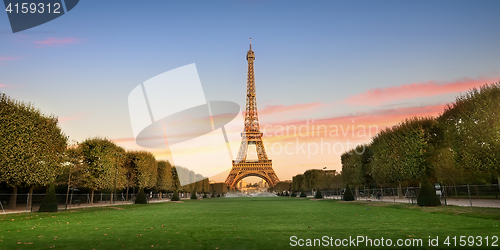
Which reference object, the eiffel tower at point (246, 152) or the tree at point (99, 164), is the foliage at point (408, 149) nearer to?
the tree at point (99, 164)

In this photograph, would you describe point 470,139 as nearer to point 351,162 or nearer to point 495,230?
point 495,230

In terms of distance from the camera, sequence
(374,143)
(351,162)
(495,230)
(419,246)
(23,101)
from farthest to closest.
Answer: (351,162)
(374,143)
(23,101)
(495,230)
(419,246)

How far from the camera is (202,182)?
95000mm

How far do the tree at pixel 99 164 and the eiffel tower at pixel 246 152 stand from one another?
44.9 m

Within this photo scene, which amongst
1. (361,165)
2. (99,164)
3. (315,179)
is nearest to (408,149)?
(361,165)

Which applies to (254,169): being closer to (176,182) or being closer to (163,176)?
(176,182)

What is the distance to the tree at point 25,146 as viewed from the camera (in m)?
24.9

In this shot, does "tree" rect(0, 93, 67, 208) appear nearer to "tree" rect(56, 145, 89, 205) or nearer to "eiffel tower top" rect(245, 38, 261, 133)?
"tree" rect(56, 145, 89, 205)

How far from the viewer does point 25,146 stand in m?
26.0

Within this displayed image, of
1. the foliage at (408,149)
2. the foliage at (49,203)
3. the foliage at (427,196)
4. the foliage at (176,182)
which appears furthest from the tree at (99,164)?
the foliage at (408,149)

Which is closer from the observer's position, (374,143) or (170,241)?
(170,241)

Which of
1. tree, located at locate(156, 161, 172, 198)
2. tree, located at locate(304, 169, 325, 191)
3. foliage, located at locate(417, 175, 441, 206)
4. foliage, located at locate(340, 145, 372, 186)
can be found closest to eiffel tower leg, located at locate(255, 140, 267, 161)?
tree, located at locate(304, 169, 325, 191)

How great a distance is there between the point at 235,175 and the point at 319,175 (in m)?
22.2

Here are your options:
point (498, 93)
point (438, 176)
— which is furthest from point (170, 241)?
point (438, 176)
